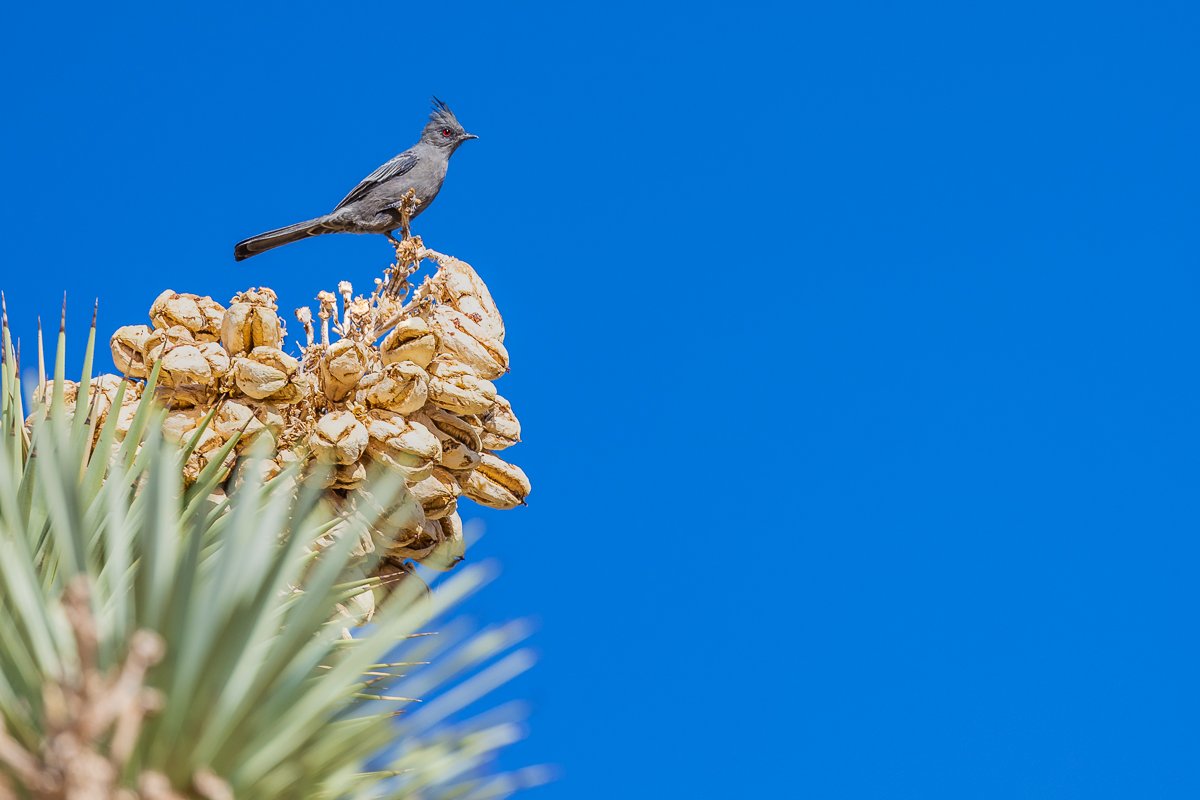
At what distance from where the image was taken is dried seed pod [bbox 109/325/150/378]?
328 cm

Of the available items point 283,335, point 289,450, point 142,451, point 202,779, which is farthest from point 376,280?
point 202,779

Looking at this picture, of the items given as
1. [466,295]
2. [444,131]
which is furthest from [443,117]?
[466,295]

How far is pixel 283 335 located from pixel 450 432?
0.43 metres

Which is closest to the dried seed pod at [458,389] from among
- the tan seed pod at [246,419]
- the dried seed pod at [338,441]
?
the dried seed pod at [338,441]

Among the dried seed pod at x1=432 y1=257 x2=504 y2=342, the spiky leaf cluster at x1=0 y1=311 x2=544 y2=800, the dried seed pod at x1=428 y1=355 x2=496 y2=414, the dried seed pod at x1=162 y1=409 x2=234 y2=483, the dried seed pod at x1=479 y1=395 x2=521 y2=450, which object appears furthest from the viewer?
the dried seed pod at x1=432 y1=257 x2=504 y2=342

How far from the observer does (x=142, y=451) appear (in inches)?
103

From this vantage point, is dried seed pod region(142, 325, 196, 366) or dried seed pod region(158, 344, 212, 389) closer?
dried seed pod region(158, 344, 212, 389)

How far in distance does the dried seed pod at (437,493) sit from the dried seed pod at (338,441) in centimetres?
17

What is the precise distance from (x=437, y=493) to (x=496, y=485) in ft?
1.02

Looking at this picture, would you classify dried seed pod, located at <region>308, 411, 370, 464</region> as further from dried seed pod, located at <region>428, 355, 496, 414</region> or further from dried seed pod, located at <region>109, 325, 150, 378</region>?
dried seed pod, located at <region>109, 325, 150, 378</region>

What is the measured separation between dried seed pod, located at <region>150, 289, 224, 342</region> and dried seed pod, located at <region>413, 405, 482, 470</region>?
519 mm

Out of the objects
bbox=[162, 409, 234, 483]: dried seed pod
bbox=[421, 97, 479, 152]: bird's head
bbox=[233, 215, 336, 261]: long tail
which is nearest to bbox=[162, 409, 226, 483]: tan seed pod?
bbox=[162, 409, 234, 483]: dried seed pod

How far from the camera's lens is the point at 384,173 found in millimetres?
6789

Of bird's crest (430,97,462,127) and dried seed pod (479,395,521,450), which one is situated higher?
bird's crest (430,97,462,127)
